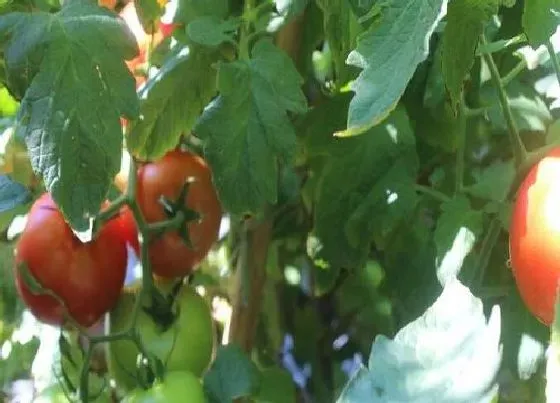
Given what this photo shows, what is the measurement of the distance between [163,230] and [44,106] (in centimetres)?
14

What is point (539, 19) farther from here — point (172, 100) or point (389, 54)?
point (172, 100)

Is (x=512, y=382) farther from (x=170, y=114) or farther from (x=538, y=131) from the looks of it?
(x=170, y=114)

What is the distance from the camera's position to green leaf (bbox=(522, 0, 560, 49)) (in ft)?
1.39

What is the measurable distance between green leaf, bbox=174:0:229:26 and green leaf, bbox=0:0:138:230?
3.7 inches

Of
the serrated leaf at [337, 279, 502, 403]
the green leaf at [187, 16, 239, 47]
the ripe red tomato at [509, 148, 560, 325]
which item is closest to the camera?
the serrated leaf at [337, 279, 502, 403]

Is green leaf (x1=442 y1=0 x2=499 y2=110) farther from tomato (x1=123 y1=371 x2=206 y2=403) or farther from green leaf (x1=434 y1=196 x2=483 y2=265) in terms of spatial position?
tomato (x1=123 y1=371 x2=206 y2=403)

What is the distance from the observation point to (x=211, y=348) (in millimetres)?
620

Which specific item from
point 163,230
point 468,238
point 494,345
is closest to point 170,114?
point 163,230

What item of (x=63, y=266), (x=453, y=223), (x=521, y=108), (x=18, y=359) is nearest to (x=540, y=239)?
(x=453, y=223)

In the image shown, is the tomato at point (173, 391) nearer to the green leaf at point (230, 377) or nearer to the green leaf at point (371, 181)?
the green leaf at point (230, 377)

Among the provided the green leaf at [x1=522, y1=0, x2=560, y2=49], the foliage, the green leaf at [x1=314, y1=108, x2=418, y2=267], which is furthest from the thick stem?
the green leaf at [x1=522, y1=0, x2=560, y2=49]

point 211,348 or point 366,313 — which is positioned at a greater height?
point 211,348

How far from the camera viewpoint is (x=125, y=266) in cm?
63

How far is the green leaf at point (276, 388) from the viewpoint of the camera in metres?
0.65
